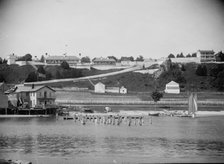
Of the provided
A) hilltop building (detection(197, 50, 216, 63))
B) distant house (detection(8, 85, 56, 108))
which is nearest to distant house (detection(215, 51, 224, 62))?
hilltop building (detection(197, 50, 216, 63))

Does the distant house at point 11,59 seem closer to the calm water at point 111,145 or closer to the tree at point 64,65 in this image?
the tree at point 64,65

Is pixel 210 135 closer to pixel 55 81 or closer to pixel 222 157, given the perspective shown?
pixel 222 157

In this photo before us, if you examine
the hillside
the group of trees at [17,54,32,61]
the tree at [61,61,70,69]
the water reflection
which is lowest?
the water reflection

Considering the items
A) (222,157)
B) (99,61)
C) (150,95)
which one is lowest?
(222,157)

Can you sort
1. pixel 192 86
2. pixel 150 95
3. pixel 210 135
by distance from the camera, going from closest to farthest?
pixel 210 135 → pixel 150 95 → pixel 192 86

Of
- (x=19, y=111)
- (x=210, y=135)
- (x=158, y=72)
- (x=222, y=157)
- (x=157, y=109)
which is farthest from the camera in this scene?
(x=158, y=72)

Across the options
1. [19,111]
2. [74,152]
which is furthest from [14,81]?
[74,152]

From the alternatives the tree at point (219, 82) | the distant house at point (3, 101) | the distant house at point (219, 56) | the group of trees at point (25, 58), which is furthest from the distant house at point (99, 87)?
the distant house at point (219, 56)

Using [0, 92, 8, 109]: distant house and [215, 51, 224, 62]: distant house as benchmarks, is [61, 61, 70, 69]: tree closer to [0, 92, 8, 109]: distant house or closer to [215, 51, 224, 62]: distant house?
[215, 51, 224, 62]: distant house
